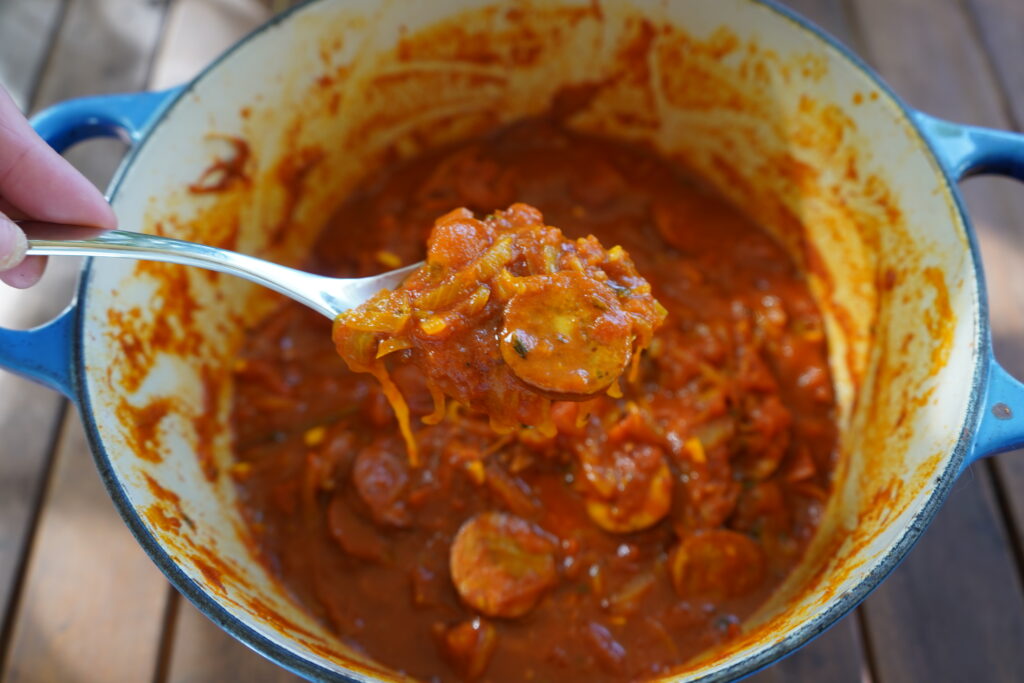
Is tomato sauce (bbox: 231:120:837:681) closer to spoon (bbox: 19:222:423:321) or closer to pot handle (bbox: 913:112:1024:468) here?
spoon (bbox: 19:222:423:321)

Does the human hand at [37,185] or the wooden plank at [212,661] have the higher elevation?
the human hand at [37,185]

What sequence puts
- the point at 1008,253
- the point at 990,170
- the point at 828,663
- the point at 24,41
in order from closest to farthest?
1. the point at 990,170
2. the point at 828,663
3. the point at 1008,253
4. the point at 24,41

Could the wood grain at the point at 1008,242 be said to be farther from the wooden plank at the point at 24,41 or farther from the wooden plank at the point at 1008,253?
the wooden plank at the point at 24,41

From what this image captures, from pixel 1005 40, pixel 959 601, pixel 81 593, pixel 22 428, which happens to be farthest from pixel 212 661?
pixel 1005 40

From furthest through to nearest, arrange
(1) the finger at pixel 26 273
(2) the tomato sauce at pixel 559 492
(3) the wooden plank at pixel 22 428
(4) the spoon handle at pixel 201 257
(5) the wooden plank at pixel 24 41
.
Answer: (5) the wooden plank at pixel 24 41, (3) the wooden plank at pixel 22 428, (2) the tomato sauce at pixel 559 492, (1) the finger at pixel 26 273, (4) the spoon handle at pixel 201 257

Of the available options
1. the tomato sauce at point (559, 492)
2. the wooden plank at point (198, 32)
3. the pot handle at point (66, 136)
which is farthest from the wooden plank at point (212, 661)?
the wooden plank at point (198, 32)

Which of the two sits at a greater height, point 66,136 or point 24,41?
point 24,41

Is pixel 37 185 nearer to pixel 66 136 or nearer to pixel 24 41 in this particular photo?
pixel 66 136
